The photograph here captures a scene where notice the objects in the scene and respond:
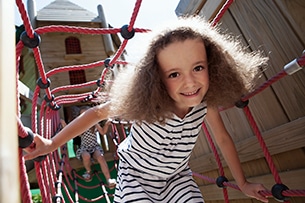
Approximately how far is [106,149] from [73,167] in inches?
20.5

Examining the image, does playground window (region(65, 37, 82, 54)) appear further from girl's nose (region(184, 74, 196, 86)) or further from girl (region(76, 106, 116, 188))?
girl's nose (region(184, 74, 196, 86))

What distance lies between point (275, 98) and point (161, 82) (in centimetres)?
43

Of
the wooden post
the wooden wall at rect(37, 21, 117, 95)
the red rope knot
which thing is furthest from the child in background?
the wooden post

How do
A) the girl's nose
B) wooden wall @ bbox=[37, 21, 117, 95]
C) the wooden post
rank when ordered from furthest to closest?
wooden wall @ bbox=[37, 21, 117, 95], the girl's nose, the wooden post

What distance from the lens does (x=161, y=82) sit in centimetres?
82

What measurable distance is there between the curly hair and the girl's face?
0.02 meters

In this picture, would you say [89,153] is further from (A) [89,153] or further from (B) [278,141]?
(B) [278,141]

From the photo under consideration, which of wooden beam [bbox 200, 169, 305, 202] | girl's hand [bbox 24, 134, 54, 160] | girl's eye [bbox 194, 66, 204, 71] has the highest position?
girl's eye [bbox 194, 66, 204, 71]

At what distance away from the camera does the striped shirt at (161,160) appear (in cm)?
81

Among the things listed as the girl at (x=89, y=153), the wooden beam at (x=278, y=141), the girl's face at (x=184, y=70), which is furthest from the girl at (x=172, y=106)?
the girl at (x=89, y=153)

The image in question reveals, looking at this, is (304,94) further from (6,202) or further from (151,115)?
(6,202)

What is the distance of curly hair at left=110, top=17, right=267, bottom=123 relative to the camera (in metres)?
0.81

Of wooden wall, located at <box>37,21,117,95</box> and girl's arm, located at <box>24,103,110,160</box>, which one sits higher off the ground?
wooden wall, located at <box>37,21,117,95</box>

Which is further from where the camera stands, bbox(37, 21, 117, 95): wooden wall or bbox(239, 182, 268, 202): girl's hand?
bbox(37, 21, 117, 95): wooden wall
